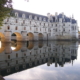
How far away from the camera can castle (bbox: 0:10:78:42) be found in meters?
41.2

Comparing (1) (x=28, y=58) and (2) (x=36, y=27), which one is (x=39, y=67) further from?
(2) (x=36, y=27)

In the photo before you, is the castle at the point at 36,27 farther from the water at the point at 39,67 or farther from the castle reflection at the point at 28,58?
the water at the point at 39,67

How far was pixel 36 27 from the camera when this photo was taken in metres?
53.0

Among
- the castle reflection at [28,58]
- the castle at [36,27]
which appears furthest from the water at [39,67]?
the castle at [36,27]

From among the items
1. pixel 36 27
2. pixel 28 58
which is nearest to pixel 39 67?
pixel 28 58

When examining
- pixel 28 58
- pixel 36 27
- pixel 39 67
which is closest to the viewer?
pixel 39 67

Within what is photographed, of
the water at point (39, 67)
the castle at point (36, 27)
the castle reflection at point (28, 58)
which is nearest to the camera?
the water at point (39, 67)

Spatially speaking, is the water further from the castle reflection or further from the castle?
the castle

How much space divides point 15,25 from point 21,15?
20.3ft

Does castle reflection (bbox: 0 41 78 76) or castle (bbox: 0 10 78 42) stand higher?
castle (bbox: 0 10 78 42)

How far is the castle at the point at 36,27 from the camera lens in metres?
41.2

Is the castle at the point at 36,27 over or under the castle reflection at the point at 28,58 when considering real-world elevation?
over

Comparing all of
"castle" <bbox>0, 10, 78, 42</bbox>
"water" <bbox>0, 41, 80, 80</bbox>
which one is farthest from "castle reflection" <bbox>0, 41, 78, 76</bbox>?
"castle" <bbox>0, 10, 78, 42</bbox>

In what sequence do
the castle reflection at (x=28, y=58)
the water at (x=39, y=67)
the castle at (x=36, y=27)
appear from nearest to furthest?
the water at (x=39, y=67)
the castle reflection at (x=28, y=58)
the castle at (x=36, y=27)
